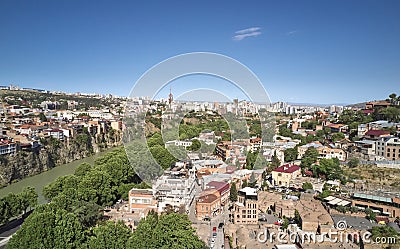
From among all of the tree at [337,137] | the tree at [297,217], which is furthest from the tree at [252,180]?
the tree at [337,137]

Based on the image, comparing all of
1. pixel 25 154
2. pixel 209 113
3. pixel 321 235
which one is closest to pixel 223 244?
pixel 321 235

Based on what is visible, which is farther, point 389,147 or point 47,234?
point 389,147

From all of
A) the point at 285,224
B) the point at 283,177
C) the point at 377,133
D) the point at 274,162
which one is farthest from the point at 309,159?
the point at 285,224

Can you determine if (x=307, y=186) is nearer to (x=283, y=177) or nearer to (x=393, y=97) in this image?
(x=283, y=177)

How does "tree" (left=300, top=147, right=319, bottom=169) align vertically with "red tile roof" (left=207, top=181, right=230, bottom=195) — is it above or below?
above

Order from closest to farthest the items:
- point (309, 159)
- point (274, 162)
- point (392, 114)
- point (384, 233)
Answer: point (384, 233)
point (309, 159)
point (274, 162)
point (392, 114)

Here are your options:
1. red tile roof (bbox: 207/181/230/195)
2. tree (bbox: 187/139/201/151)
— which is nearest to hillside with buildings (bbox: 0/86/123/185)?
tree (bbox: 187/139/201/151)

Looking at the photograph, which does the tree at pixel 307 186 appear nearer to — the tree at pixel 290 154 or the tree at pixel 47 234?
the tree at pixel 290 154

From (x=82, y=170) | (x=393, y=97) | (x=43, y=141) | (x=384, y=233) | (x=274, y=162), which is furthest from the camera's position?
(x=393, y=97)

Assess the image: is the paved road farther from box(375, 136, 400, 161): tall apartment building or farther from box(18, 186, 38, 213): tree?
box(375, 136, 400, 161): tall apartment building

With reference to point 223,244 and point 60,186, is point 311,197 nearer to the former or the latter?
point 223,244
